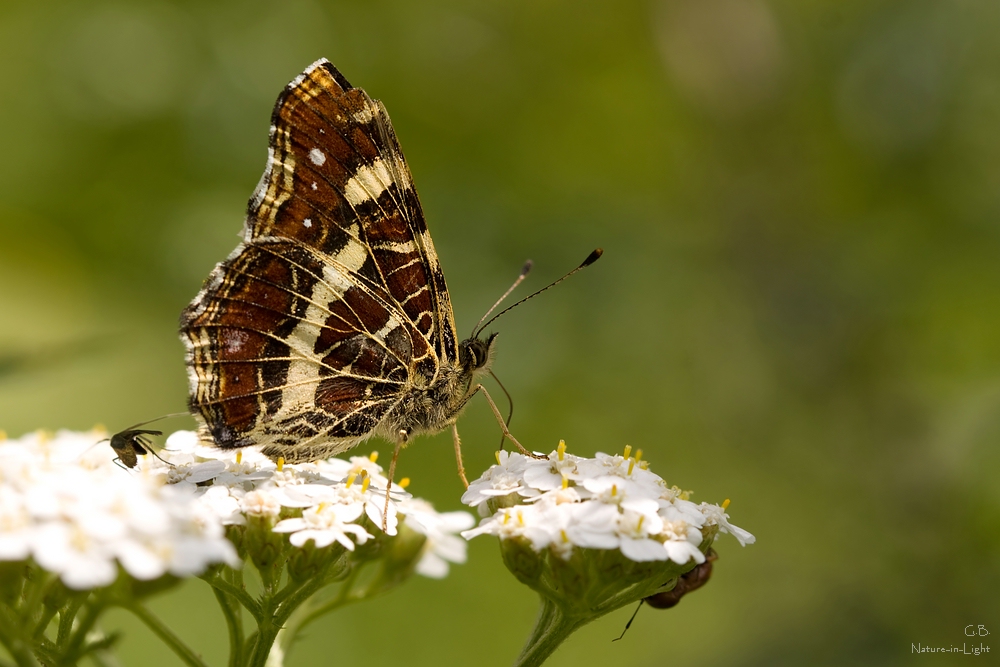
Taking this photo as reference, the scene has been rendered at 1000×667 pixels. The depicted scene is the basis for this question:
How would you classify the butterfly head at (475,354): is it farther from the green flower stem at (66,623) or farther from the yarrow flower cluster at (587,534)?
the green flower stem at (66,623)

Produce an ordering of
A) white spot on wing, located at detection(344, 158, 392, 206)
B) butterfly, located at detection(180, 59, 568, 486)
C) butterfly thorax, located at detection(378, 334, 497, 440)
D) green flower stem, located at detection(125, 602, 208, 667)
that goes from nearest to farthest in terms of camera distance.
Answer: green flower stem, located at detection(125, 602, 208, 667), butterfly, located at detection(180, 59, 568, 486), white spot on wing, located at detection(344, 158, 392, 206), butterfly thorax, located at detection(378, 334, 497, 440)

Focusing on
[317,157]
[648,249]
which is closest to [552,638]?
[317,157]

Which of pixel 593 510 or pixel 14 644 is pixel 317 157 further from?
pixel 14 644

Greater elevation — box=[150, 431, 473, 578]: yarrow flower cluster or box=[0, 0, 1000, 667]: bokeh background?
box=[0, 0, 1000, 667]: bokeh background

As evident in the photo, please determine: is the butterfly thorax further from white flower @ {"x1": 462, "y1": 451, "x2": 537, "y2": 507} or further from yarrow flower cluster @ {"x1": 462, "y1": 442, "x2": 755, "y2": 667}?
yarrow flower cluster @ {"x1": 462, "y1": 442, "x2": 755, "y2": 667}

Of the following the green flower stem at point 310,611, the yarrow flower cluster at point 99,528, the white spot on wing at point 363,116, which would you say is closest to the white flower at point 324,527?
the green flower stem at point 310,611

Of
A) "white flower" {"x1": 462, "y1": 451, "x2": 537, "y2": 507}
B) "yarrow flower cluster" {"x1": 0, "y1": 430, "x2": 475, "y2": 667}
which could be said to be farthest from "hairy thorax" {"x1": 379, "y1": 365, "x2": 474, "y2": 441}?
"white flower" {"x1": 462, "y1": 451, "x2": 537, "y2": 507}
